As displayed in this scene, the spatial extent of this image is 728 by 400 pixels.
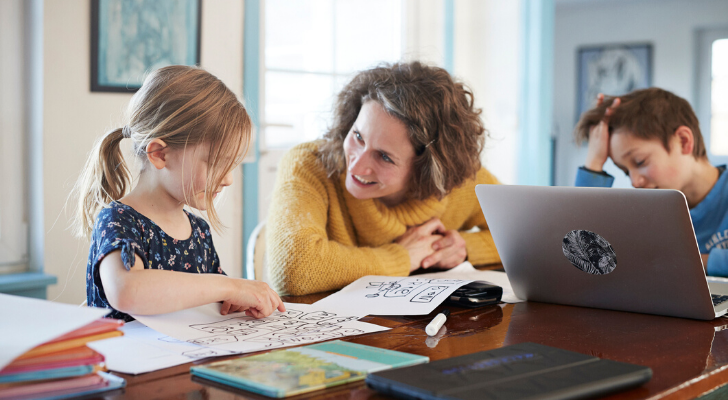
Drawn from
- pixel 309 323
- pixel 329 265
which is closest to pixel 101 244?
pixel 309 323

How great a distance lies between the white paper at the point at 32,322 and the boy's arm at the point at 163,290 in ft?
0.61

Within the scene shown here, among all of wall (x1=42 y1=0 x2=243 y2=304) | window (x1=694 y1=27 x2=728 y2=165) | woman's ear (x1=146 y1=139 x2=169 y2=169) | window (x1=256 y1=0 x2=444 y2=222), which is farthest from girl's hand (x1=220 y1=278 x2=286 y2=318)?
window (x1=694 y1=27 x2=728 y2=165)

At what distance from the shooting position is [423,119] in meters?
1.45

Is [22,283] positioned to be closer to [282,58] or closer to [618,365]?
[282,58]

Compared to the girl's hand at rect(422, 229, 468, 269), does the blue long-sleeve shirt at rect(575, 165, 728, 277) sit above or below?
above

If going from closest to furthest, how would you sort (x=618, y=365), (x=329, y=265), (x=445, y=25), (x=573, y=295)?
(x=618, y=365), (x=573, y=295), (x=329, y=265), (x=445, y=25)

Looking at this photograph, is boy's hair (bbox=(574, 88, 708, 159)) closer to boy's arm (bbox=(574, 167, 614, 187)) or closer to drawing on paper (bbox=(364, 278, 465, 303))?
boy's arm (bbox=(574, 167, 614, 187))

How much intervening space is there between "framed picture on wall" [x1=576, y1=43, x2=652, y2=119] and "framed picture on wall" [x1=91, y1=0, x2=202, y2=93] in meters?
4.67

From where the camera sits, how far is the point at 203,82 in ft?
3.60

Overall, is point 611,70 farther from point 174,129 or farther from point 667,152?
point 174,129

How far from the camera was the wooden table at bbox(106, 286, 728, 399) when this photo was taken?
2.09 ft

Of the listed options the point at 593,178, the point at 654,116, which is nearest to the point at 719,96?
the point at 593,178

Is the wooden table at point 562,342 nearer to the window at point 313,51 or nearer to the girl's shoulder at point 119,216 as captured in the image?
the girl's shoulder at point 119,216

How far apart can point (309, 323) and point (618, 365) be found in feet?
1.42
